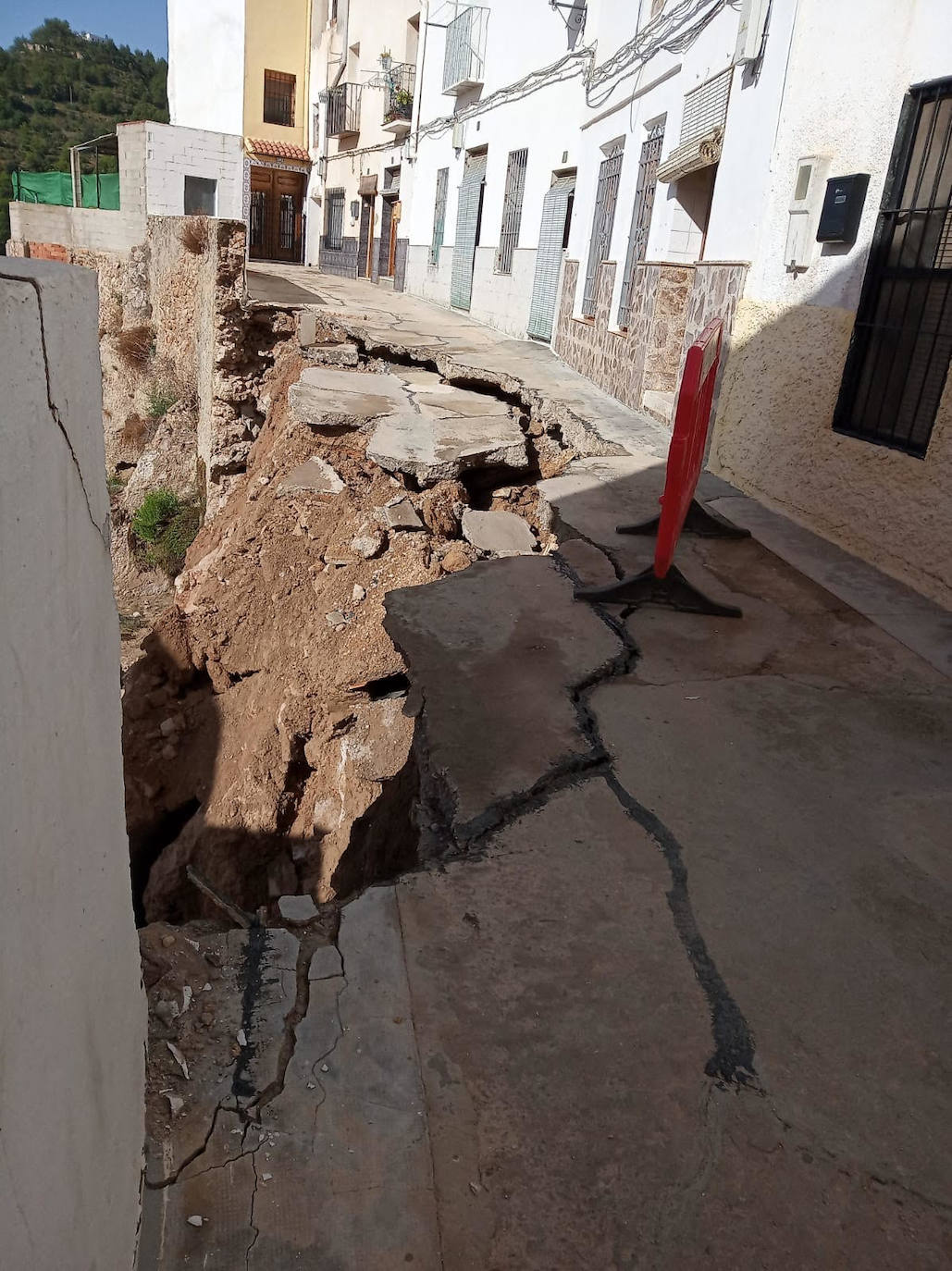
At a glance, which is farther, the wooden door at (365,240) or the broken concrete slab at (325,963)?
the wooden door at (365,240)

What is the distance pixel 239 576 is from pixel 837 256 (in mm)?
4122

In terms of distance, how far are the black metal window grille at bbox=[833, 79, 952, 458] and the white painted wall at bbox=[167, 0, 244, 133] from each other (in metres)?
26.1

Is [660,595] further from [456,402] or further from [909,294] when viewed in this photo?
[456,402]

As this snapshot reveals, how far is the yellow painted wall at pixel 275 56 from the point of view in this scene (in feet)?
83.4

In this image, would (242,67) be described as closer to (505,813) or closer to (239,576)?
(239,576)

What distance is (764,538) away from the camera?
15.8ft

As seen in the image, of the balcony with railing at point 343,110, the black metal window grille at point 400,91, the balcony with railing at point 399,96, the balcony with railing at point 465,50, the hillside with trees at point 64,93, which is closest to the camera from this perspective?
the balcony with railing at point 465,50

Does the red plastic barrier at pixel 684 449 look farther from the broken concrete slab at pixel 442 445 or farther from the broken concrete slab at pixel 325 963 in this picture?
the broken concrete slab at pixel 325 963

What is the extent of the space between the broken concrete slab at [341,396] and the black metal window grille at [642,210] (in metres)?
2.41


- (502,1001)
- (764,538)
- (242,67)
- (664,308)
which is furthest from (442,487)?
(242,67)

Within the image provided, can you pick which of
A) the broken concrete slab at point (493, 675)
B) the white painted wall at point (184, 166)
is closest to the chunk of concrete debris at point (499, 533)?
the broken concrete slab at point (493, 675)

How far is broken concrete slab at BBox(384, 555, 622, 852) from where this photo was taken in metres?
2.48

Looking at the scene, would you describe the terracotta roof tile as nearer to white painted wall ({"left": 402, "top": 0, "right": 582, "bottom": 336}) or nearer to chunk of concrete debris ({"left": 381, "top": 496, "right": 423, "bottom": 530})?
white painted wall ({"left": 402, "top": 0, "right": 582, "bottom": 336})

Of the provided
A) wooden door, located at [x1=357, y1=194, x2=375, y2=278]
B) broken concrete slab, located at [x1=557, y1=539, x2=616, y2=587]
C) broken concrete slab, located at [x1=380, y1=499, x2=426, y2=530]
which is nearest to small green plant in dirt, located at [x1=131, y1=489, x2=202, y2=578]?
broken concrete slab, located at [x1=380, y1=499, x2=426, y2=530]
